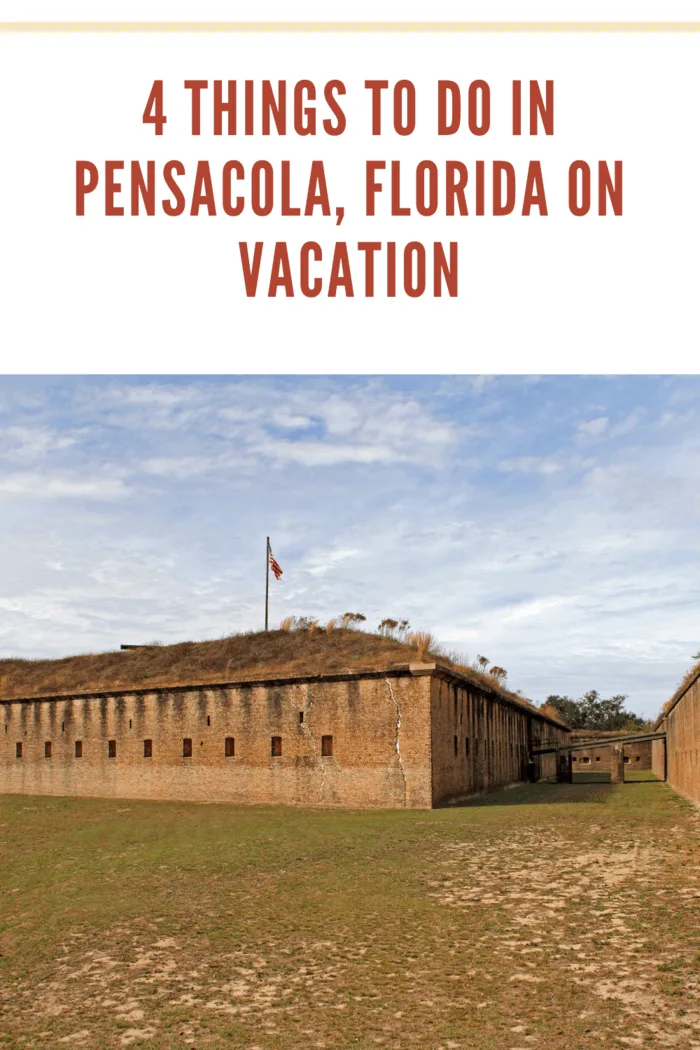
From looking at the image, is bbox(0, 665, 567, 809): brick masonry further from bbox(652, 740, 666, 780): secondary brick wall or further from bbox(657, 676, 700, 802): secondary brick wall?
bbox(652, 740, 666, 780): secondary brick wall

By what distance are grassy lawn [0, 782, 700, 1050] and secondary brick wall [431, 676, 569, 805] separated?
5.02m

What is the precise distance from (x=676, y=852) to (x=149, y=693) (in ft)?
58.9

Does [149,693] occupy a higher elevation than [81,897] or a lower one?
higher

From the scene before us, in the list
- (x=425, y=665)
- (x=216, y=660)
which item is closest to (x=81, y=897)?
(x=425, y=665)

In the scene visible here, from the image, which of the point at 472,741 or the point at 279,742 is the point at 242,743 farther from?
the point at 472,741

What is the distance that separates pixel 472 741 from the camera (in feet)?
79.7

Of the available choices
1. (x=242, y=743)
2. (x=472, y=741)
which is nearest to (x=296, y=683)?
(x=242, y=743)

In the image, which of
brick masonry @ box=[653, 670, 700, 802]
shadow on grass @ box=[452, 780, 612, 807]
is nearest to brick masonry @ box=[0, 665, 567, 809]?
shadow on grass @ box=[452, 780, 612, 807]

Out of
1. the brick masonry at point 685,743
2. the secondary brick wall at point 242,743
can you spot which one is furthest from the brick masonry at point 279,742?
the brick masonry at point 685,743

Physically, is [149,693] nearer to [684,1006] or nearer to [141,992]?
[141,992]

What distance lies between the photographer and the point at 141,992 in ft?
23.5

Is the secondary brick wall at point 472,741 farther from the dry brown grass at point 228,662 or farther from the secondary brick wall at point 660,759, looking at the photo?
the secondary brick wall at point 660,759

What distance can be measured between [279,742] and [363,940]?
48.3 feet

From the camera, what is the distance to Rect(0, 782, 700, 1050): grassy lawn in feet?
20.1
